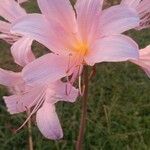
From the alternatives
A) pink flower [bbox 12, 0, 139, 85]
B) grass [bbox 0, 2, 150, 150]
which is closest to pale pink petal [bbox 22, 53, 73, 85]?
pink flower [bbox 12, 0, 139, 85]

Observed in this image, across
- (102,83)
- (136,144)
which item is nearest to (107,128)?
(136,144)

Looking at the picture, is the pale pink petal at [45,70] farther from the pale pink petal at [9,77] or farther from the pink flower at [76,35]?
the pale pink petal at [9,77]

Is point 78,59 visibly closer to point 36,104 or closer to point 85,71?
point 85,71

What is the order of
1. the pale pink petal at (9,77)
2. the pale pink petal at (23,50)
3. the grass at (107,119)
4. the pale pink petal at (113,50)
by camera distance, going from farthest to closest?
the grass at (107,119), the pale pink petal at (9,77), the pale pink petal at (23,50), the pale pink petal at (113,50)

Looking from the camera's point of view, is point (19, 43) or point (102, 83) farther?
point (102, 83)

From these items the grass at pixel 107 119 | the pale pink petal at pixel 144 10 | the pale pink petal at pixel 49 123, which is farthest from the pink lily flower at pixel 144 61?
the grass at pixel 107 119

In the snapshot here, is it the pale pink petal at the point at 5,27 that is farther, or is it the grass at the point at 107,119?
the grass at the point at 107,119

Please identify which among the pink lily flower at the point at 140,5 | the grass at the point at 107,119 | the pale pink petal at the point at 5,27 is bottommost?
the grass at the point at 107,119
